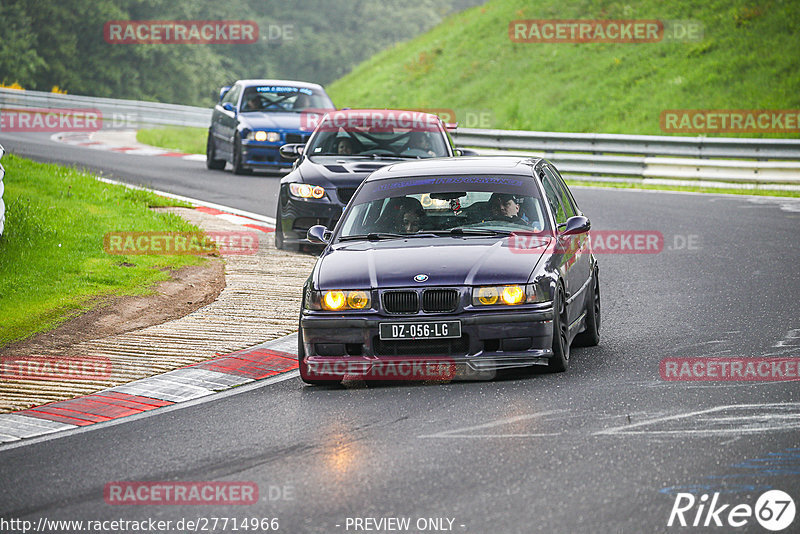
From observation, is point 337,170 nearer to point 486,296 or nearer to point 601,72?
point 486,296

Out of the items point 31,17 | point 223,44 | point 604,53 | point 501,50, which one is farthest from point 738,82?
point 223,44

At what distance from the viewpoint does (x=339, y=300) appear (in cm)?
848

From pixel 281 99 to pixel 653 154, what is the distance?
7489 millimetres

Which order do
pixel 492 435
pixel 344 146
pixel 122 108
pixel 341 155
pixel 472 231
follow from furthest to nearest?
pixel 122 108 → pixel 344 146 → pixel 341 155 → pixel 472 231 → pixel 492 435

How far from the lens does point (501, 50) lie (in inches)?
1726

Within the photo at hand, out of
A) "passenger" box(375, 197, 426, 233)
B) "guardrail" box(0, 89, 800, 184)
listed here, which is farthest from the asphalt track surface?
"guardrail" box(0, 89, 800, 184)

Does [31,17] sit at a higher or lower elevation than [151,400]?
higher

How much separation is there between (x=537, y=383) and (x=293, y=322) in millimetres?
3123

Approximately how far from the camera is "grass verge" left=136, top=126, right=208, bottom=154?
103ft

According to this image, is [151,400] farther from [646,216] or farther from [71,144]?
[71,144]

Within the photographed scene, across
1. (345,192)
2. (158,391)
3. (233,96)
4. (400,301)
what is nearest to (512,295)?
(400,301)

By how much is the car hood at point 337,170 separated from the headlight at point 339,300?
21.7 ft

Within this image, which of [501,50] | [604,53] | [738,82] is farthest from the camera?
[501,50]

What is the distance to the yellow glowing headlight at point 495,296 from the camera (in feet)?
27.3
